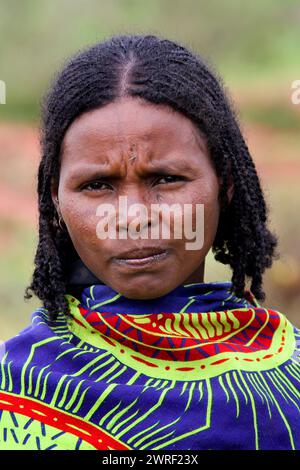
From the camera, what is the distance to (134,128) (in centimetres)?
244

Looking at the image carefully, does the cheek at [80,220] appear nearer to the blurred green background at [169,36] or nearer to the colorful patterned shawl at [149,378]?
the colorful patterned shawl at [149,378]

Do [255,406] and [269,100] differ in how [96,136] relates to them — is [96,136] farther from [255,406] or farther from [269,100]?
[269,100]

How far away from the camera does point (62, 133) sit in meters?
2.58

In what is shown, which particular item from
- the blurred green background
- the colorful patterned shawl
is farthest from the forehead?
the blurred green background

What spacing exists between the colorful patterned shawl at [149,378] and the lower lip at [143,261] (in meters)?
0.16

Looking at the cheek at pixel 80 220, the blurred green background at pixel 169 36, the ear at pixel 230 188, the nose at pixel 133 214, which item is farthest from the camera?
the blurred green background at pixel 169 36

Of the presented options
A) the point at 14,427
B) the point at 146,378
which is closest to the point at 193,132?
the point at 146,378

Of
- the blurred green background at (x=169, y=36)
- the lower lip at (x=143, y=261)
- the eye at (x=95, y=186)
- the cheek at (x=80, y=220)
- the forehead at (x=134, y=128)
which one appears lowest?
the lower lip at (x=143, y=261)

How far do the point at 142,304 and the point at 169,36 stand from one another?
6485mm

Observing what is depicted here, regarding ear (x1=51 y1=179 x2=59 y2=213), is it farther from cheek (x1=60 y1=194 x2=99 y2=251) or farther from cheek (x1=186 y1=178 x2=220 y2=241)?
cheek (x1=186 y1=178 x2=220 y2=241)

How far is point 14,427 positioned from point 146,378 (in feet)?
1.19

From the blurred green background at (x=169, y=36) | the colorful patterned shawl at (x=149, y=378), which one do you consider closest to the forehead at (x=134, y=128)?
the colorful patterned shawl at (x=149, y=378)

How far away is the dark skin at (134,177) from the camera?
244 cm

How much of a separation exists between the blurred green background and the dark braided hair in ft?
13.6
